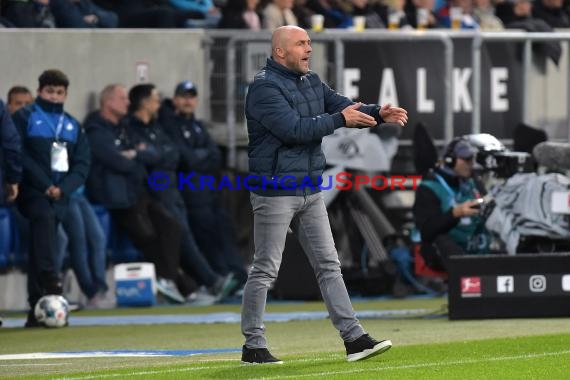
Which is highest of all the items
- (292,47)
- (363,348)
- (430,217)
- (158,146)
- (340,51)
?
(292,47)

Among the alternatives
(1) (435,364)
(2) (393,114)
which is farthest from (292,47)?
(1) (435,364)

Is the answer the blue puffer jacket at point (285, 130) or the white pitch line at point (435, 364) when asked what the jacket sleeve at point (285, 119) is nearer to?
the blue puffer jacket at point (285, 130)

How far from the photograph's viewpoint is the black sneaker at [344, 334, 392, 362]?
11.5 meters

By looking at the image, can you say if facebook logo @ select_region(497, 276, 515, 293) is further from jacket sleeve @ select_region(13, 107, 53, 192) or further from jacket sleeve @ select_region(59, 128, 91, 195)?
jacket sleeve @ select_region(13, 107, 53, 192)

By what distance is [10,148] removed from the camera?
16.1 meters

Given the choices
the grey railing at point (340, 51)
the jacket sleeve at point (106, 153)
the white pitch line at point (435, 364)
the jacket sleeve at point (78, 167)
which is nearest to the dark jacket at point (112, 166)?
the jacket sleeve at point (106, 153)

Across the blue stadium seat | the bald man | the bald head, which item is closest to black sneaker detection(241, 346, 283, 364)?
the bald man

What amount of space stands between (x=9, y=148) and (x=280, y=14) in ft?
20.0

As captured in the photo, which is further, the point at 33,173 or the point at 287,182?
the point at 33,173

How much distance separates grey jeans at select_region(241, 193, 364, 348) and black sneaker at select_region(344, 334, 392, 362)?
4 centimetres

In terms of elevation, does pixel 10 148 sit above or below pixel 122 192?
above

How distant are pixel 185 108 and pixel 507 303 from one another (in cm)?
575

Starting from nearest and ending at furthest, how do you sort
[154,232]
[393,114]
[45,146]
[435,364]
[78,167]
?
[435,364] → [393,114] → [45,146] → [78,167] → [154,232]

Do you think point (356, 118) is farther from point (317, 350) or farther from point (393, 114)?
point (317, 350)
